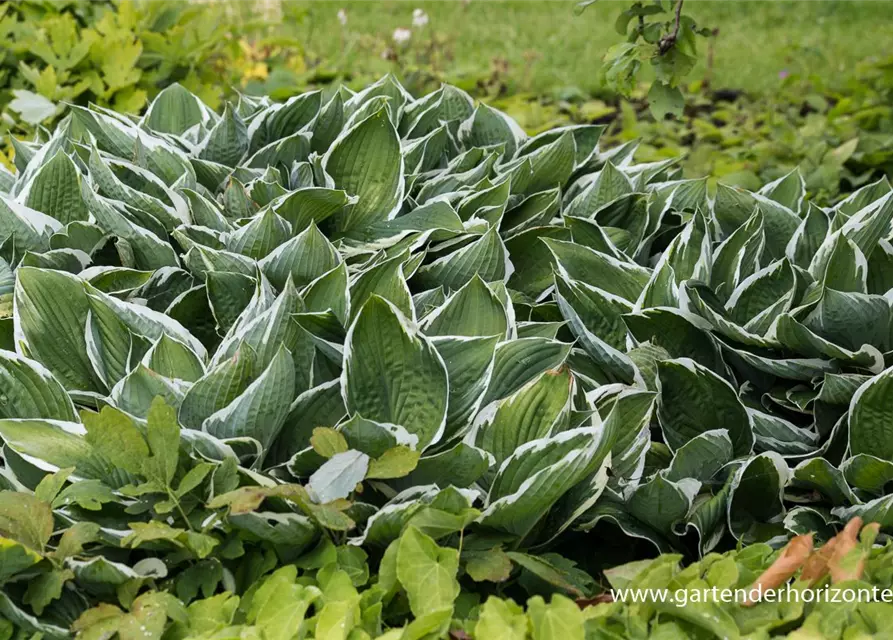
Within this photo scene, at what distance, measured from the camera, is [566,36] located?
358 inches

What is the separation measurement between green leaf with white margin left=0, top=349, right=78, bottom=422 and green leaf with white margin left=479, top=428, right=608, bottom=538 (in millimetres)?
762

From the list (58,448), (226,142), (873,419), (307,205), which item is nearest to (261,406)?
(58,448)

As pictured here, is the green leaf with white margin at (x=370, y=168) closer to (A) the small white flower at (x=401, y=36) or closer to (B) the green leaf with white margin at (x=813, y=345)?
(B) the green leaf with white margin at (x=813, y=345)

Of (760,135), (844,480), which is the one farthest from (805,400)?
(760,135)

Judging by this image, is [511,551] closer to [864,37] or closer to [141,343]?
[141,343]

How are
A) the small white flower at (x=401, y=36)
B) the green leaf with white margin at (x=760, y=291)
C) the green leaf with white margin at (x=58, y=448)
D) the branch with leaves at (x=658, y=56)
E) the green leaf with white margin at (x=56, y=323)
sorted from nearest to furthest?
the green leaf with white margin at (x=58, y=448) → the green leaf with white margin at (x=56, y=323) → the green leaf with white margin at (x=760, y=291) → the branch with leaves at (x=658, y=56) → the small white flower at (x=401, y=36)

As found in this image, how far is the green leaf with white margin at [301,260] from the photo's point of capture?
6.99 ft

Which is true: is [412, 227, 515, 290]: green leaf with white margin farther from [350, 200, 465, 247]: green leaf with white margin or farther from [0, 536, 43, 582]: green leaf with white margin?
[0, 536, 43, 582]: green leaf with white margin

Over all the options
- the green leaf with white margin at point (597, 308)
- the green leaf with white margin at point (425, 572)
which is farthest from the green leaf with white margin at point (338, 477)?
the green leaf with white margin at point (597, 308)

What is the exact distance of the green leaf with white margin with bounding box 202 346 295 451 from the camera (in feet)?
5.64

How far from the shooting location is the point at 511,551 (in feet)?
5.59

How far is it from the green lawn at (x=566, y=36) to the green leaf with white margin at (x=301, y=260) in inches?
185

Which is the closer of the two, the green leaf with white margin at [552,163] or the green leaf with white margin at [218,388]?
the green leaf with white margin at [218,388]

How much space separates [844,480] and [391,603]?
850 millimetres
